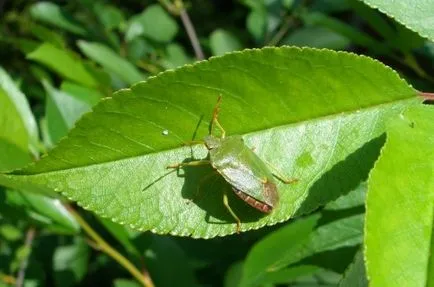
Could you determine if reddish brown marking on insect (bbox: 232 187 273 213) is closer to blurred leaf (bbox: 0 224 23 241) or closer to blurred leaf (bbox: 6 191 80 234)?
blurred leaf (bbox: 6 191 80 234)

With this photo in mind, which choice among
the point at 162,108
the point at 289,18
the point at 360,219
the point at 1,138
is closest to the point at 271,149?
the point at 162,108

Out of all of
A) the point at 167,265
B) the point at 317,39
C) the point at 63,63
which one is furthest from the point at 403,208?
the point at 317,39

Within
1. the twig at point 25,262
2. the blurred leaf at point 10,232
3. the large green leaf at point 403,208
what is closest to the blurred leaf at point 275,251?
the large green leaf at point 403,208

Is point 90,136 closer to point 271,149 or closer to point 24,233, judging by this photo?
point 271,149

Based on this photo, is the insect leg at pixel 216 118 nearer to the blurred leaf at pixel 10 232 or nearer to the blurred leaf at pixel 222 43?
the blurred leaf at pixel 222 43

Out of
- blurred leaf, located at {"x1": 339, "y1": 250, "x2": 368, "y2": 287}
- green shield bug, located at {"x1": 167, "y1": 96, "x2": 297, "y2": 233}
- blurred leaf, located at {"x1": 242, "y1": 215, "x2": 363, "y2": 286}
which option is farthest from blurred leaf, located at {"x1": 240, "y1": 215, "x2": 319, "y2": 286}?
blurred leaf, located at {"x1": 339, "y1": 250, "x2": 368, "y2": 287}
